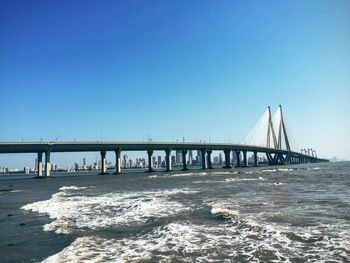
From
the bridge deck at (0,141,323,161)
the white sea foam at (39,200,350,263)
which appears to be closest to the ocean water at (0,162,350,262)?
the white sea foam at (39,200,350,263)

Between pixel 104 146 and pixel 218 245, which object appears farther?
pixel 104 146

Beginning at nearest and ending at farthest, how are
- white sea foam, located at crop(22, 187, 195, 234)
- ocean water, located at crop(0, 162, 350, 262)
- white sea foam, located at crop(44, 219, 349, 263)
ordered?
white sea foam, located at crop(44, 219, 349, 263) → ocean water, located at crop(0, 162, 350, 262) → white sea foam, located at crop(22, 187, 195, 234)

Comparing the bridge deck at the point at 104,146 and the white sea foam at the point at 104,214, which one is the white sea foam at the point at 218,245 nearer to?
the white sea foam at the point at 104,214

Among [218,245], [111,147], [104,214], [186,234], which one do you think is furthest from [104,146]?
[218,245]

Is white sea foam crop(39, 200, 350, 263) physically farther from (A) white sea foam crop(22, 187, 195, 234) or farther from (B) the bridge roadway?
(B) the bridge roadway

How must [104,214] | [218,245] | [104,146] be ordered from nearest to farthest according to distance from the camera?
1. [218,245]
2. [104,214]
3. [104,146]

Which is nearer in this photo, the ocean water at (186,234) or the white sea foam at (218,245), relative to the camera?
the white sea foam at (218,245)

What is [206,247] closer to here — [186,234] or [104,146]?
[186,234]

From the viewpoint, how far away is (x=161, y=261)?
15.4 m

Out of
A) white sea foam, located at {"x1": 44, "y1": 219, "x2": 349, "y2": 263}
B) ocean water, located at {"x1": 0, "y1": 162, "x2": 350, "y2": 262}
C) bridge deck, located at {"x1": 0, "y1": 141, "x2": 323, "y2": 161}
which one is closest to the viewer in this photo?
white sea foam, located at {"x1": 44, "y1": 219, "x2": 349, "y2": 263}

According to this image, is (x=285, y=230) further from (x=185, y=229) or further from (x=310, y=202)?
(x=310, y=202)

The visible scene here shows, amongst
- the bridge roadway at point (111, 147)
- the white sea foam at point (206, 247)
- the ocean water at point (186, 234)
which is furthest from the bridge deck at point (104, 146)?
the white sea foam at point (206, 247)

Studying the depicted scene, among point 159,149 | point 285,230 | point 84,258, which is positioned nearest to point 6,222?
point 84,258

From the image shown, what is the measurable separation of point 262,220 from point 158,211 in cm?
998
